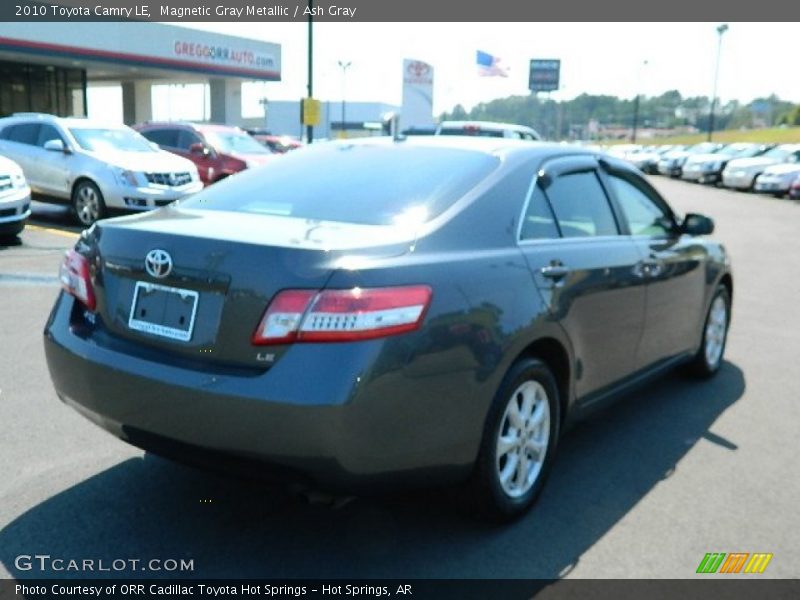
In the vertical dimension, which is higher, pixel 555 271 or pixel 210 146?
pixel 210 146

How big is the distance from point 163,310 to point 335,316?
70 centimetres

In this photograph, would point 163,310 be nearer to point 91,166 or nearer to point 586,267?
point 586,267

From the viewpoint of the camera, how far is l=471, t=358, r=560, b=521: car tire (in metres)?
3.20

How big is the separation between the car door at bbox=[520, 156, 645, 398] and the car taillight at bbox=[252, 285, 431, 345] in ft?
2.87

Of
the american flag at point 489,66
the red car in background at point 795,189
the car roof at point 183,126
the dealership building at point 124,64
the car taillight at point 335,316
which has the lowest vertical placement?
the red car in background at point 795,189

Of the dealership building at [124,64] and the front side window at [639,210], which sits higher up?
the dealership building at [124,64]

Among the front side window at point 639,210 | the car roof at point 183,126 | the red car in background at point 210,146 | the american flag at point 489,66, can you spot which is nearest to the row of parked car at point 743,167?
the red car in background at point 210,146

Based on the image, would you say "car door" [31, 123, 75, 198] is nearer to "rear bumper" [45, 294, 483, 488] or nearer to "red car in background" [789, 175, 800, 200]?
"rear bumper" [45, 294, 483, 488]

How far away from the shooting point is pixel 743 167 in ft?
94.6

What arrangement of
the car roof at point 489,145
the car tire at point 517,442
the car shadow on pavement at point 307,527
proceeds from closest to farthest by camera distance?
1. the car shadow on pavement at point 307,527
2. the car tire at point 517,442
3. the car roof at point 489,145

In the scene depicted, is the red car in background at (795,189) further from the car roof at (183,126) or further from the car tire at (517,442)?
the car tire at (517,442)

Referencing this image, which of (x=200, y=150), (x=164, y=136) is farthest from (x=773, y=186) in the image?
(x=164, y=136)

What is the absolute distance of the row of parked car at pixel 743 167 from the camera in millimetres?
25812

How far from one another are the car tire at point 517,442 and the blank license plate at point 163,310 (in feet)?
3.86
